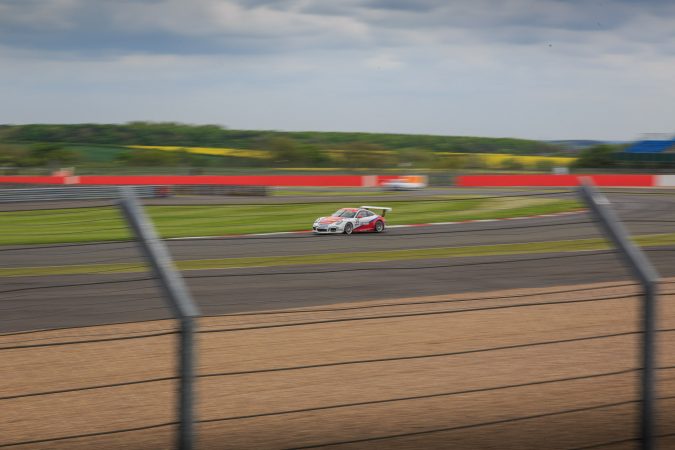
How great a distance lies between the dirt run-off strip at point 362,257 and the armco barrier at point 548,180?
2210cm

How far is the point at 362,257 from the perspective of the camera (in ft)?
55.4

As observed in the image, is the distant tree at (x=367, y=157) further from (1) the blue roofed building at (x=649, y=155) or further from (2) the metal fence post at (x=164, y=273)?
(2) the metal fence post at (x=164, y=273)

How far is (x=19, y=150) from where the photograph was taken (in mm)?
61125

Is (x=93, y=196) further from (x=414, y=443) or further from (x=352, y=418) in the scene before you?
(x=352, y=418)

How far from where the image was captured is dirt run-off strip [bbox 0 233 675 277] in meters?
4.06

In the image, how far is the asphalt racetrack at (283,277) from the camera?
409 cm

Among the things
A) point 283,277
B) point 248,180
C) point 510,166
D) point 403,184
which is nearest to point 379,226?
point 283,277

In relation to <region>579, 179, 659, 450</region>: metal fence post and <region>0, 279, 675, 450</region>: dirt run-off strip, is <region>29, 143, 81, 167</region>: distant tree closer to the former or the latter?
<region>0, 279, 675, 450</region>: dirt run-off strip

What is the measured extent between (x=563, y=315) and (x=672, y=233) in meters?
15.7

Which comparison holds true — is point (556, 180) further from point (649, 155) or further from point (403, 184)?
point (649, 155)

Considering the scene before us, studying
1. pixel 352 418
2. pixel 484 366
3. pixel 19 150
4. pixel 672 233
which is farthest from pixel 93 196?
pixel 19 150

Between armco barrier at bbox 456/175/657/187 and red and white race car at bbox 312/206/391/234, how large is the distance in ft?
75.6

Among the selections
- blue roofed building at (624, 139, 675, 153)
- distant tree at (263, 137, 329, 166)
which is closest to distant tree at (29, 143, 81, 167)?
distant tree at (263, 137, 329, 166)

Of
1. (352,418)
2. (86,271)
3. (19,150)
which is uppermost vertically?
(19,150)
